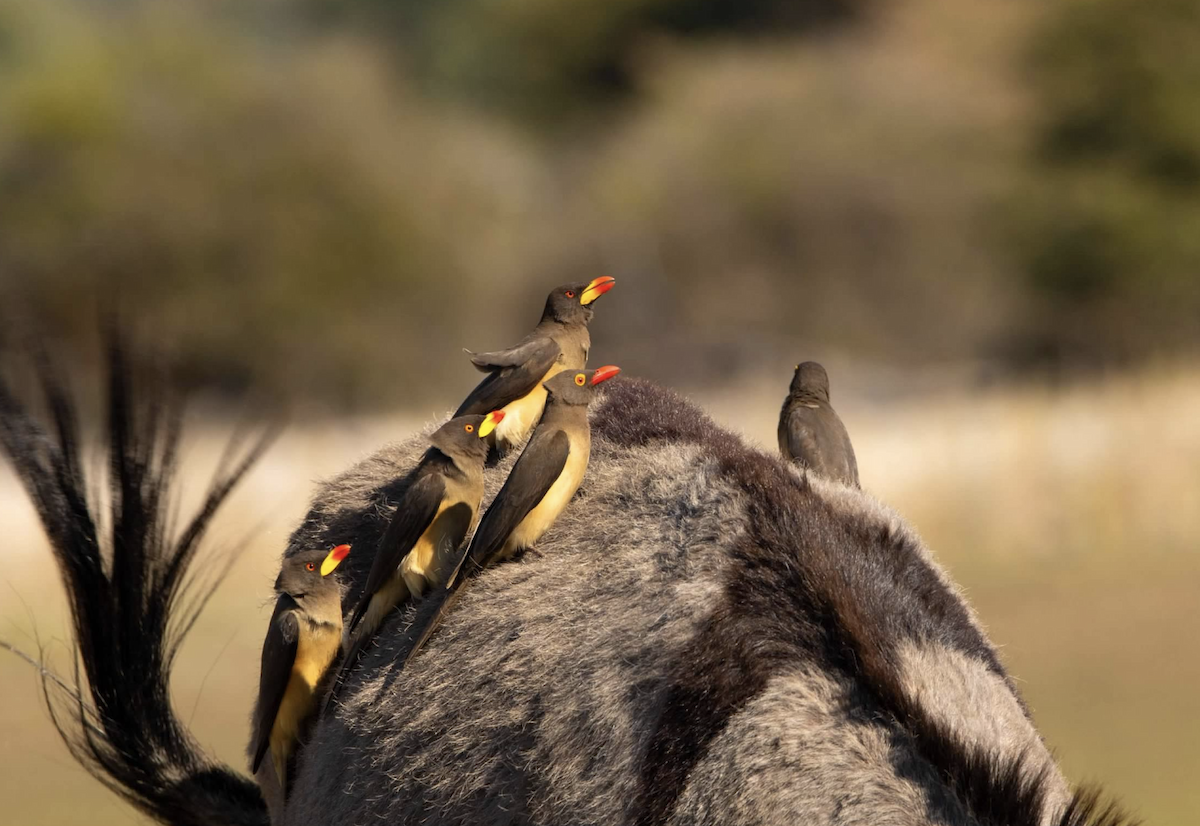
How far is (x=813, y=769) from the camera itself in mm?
3156

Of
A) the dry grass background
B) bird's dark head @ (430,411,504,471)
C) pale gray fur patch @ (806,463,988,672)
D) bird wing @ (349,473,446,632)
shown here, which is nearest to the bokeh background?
the dry grass background

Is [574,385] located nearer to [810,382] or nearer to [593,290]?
[593,290]

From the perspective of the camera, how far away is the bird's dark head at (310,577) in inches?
169

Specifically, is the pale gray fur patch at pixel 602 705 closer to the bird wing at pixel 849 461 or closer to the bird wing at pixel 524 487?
the bird wing at pixel 524 487

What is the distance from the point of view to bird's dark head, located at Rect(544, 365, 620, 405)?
4121 millimetres

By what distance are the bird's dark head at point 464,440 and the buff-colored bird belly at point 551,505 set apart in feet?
0.79

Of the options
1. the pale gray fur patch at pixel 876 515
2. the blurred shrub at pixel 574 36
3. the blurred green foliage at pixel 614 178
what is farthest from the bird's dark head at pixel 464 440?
the blurred shrub at pixel 574 36

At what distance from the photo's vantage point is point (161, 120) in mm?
23688

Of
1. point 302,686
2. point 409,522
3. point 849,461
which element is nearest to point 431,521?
point 409,522

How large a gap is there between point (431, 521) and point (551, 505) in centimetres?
33

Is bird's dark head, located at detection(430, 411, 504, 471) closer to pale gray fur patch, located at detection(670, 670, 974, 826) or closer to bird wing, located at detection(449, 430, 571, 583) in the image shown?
bird wing, located at detection(449, 430, 571, 583)

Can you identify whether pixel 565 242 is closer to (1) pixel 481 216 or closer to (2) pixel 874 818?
(1) pixel 481 216

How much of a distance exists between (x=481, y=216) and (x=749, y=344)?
→ 684cm

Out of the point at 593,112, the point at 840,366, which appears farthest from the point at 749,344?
the point at 593,112
